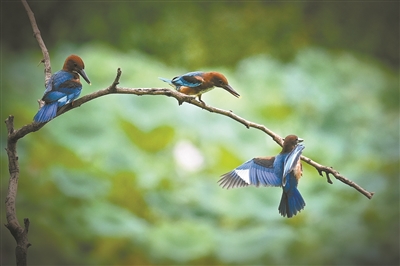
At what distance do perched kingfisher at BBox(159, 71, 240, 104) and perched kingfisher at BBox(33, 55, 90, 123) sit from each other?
0.20m

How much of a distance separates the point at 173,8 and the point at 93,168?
189 centimetres

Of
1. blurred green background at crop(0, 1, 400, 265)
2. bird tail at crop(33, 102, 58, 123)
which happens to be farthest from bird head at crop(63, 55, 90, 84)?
blurred green background at crop(0, 1, 400, 265)

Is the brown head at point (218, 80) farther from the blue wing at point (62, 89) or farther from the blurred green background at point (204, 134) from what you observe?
the blurred green background at point (204, 134)

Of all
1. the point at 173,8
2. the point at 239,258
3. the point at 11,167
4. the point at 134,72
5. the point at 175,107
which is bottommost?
the point at 11,167

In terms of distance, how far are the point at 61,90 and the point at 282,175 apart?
1.39ft

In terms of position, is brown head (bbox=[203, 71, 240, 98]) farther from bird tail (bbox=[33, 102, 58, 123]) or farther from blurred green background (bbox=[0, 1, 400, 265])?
blurred green background (bbox=[0, 1, 400, 265])

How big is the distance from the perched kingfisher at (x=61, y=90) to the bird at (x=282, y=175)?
13.6 inches

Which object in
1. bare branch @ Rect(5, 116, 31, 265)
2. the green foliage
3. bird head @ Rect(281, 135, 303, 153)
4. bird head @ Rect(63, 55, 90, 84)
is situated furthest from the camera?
the green foliage

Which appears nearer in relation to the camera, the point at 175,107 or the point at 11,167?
the point at 11,167

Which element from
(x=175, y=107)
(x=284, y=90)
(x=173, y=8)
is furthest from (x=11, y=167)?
(x=173, y=8)

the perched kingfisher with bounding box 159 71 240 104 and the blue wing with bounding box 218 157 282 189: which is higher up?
the perched kingfisher with bounding box 159 71 240 104

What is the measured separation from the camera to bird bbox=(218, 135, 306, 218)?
40.3 inches

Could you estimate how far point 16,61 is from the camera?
13.1 ft

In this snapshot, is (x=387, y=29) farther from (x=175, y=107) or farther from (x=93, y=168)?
(x=93, y=168)
